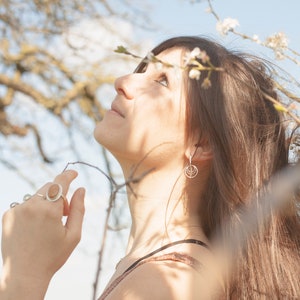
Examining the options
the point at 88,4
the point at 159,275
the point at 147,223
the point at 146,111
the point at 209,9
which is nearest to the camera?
the point at 209,9

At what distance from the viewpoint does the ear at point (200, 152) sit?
1.65 metres

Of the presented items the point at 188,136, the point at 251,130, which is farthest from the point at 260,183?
the point at 188,136

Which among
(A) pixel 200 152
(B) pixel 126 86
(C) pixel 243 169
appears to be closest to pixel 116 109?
(B) pixel 126 86

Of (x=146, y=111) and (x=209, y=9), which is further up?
(x=209, y=9)

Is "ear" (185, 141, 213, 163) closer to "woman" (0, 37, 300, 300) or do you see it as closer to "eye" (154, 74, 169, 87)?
"woman" (0, 37, 300, 300)

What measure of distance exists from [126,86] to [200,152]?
26cm

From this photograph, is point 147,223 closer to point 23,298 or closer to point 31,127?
point 23,298

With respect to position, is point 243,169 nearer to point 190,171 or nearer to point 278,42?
point 190,171

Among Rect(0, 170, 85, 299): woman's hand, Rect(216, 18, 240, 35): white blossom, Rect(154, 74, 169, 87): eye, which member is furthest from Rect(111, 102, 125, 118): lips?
Rect(216, 18, 240, 35): white blossom

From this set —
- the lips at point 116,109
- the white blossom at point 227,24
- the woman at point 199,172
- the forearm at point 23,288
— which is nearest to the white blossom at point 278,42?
the white blossom at point 227,24

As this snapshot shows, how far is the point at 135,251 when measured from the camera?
66.2 inches

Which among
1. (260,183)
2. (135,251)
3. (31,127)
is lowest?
(31,127)

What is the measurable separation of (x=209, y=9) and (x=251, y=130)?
0.59 meters

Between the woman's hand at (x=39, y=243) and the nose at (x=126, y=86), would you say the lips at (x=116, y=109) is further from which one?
the woman's hand at (x=39, y=243)
